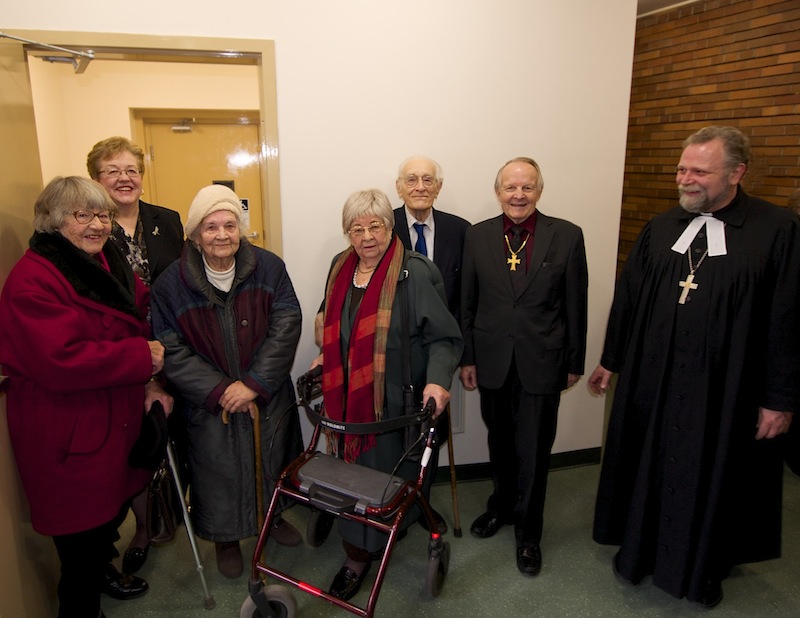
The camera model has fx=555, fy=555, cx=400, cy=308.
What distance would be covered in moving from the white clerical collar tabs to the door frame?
71.4 inches

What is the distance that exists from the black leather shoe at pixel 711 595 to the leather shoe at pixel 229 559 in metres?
1.93

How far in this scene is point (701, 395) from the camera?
2098mm

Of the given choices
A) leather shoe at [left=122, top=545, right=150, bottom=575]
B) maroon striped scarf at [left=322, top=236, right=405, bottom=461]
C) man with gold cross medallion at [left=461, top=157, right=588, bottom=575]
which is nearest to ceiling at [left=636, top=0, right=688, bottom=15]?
man with gold cross medallion at [left=461, top=157, right=588, bottom=575]

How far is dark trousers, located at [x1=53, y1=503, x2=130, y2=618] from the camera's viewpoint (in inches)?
74.5

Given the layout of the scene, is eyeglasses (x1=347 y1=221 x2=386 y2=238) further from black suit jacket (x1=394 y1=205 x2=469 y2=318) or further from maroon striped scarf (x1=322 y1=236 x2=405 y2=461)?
black suit jacket (x1=394 y1=205 x2=469 y2=318)

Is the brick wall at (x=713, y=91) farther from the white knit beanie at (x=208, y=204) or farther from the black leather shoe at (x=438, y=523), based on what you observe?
the white knit beanie at (x=208, y=204)

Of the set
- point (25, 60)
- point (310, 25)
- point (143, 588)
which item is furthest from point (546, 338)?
point (25, 60)

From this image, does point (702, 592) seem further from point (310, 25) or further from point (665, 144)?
point (665, 144)

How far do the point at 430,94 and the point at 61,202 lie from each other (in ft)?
5.82

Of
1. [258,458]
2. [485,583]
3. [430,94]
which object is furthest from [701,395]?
[430,94]

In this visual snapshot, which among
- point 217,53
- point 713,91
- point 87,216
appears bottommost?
point 87,216

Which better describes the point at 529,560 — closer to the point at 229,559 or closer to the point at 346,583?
the point at 346,583

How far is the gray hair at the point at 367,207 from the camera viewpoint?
2.10m

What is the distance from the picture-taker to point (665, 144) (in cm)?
517
